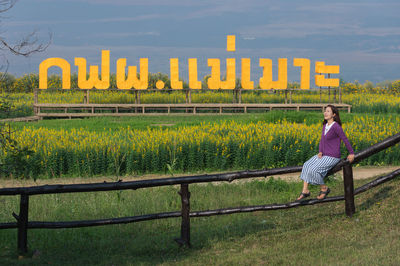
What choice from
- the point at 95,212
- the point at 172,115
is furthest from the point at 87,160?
the point at 172,115

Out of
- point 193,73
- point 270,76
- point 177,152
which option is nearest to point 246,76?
point 270,76

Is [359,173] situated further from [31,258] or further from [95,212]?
[31,258]

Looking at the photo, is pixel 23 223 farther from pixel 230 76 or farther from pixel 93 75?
pixel 230 76

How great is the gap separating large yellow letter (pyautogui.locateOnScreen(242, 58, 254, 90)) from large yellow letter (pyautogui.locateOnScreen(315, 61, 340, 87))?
4929mm

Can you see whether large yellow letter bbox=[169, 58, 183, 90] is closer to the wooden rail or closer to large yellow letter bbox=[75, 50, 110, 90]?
the wooden rail

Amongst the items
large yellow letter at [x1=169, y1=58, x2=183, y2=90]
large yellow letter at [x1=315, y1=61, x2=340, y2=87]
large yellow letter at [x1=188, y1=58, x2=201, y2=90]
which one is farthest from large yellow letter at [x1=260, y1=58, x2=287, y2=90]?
large yellow letter at [x1=169, y1=58, x2=183, y2=90]

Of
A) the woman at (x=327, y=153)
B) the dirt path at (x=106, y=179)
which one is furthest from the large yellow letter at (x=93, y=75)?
the woman at (x=327, y=153)

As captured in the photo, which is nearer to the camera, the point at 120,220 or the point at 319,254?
the point at 319,254

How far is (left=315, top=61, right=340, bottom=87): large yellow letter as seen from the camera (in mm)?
38969

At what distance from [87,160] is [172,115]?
64.5 ft

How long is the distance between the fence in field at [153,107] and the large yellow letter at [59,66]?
150cm

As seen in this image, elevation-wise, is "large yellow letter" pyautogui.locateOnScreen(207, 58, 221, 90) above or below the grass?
above

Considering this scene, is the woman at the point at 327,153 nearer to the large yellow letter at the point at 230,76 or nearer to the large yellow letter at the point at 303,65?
the large yellow letter at the point at 230,76

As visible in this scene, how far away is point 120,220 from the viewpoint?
7965mm
